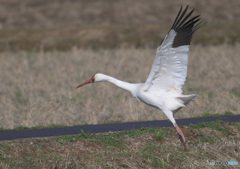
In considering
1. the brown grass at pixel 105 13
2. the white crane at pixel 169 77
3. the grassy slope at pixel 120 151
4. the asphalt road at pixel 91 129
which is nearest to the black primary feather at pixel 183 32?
the white crane at pixel 169 77

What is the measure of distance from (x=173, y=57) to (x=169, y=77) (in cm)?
48

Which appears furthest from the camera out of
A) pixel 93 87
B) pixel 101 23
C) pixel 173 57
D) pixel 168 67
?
pixel 101 23

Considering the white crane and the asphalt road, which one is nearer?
the white crane

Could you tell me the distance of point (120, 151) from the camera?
8477 millimetres

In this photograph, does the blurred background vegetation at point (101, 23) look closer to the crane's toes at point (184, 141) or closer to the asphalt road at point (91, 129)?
the asphalt road at point (91, 129)

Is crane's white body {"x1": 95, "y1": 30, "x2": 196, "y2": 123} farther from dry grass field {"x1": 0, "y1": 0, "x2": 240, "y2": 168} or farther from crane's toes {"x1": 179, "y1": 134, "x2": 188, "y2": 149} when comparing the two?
dry grass field {"x1": 0, "y1": 0, "x2": 240, "y2": 168}

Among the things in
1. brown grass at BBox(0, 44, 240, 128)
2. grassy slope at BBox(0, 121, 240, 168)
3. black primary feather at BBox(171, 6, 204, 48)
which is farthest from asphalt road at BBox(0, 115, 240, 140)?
black primary feather at BBox(171, 6, 204, 48)

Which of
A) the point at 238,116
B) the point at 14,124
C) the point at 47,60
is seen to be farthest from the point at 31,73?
the point at 238,116

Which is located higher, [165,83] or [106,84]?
[165,83]

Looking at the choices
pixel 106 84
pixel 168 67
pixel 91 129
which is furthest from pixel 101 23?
pixel 168 67

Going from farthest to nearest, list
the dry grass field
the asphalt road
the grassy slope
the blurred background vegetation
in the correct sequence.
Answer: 1. the blurred background vegetation
2. the asphalt road
3. the dry grass field
4. the grassy slope

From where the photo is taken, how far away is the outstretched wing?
8.38 meters

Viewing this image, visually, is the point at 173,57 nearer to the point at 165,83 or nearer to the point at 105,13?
the point at 165,83

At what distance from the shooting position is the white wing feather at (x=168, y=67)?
842 cm
